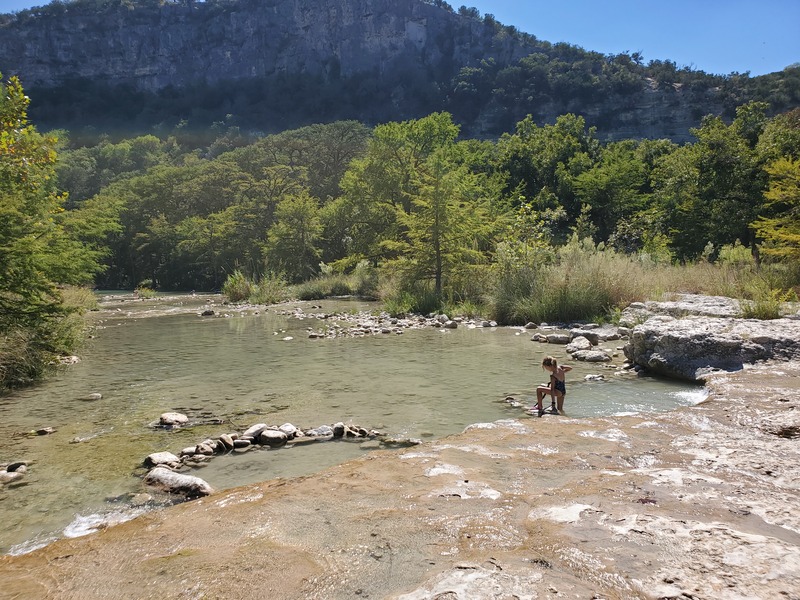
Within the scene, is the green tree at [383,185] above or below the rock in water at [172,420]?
above

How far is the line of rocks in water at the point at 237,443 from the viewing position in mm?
4402

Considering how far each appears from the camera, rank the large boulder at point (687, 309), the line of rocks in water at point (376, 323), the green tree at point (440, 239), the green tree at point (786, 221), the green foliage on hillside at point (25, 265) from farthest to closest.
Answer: the green tree at point (440, 239), the line of rocks in water at point (376, 323), the green tree at point (786, 221), the large boulder at point (687, 309), the green foliage on hillside at point (25, 265)

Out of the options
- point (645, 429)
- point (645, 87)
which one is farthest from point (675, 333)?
point (645, 87)

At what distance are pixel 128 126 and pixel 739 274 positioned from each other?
128590 mm

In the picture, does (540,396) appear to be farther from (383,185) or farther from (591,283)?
(383,185)

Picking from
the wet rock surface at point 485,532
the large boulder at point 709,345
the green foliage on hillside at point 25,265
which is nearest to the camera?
the wet rock surface at point 485,532

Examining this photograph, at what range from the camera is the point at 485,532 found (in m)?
3.11

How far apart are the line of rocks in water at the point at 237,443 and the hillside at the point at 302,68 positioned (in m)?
105

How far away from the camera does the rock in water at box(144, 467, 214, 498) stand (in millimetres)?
4133

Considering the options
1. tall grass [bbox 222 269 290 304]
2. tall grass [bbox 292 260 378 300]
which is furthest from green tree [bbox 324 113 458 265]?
tall grass [bbox 222 269 290 304]

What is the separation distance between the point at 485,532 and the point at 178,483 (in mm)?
2648

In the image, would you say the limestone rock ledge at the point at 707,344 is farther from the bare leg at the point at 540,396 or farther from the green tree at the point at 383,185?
the green tree at the point at 383,185

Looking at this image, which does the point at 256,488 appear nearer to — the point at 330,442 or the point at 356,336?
the point at 330,442

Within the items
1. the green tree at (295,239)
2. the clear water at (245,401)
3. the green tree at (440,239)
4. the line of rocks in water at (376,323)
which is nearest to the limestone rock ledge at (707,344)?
the clear water at (245,401)
